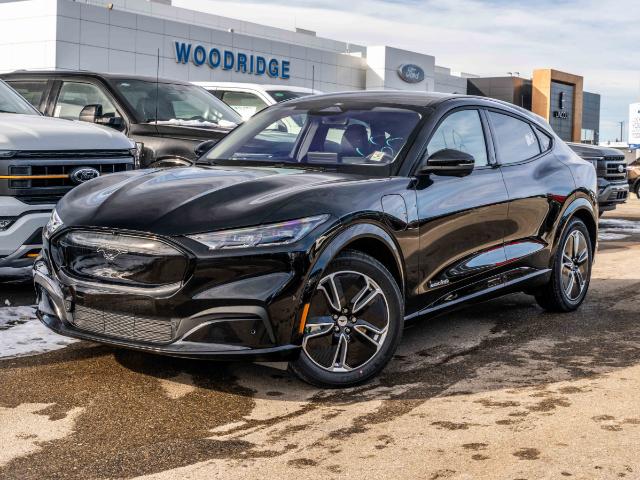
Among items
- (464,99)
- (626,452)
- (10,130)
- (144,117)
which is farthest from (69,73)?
(626,452)

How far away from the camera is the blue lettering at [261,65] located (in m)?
40.5

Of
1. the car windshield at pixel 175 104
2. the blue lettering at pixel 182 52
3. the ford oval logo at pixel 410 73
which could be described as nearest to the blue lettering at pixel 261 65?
the blue lettering at pixel 182 52

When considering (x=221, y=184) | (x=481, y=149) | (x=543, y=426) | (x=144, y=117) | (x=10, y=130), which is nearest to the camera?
(x=543, y=426)

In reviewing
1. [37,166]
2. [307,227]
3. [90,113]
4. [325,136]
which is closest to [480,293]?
[325,136]

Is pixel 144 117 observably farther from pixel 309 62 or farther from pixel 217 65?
pixel 309 62

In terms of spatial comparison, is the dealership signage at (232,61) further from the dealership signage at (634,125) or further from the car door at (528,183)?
the car door at (528,183)

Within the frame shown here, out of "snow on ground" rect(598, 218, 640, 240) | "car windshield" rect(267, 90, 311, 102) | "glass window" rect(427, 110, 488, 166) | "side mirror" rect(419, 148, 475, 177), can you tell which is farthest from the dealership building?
"side mirror" rect(419, 148, 475, 177)

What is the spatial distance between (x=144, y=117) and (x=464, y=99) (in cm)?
477

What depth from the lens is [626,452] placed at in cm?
412

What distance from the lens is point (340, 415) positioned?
459 centimetres

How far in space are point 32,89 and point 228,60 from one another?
28778 millimetres

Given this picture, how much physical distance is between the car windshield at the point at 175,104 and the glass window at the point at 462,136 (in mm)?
4516

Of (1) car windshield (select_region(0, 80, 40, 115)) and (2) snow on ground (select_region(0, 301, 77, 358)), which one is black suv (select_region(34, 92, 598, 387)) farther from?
(1) car windshield (select_region(0, 80, 40, 115))

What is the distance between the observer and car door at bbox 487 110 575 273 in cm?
650
